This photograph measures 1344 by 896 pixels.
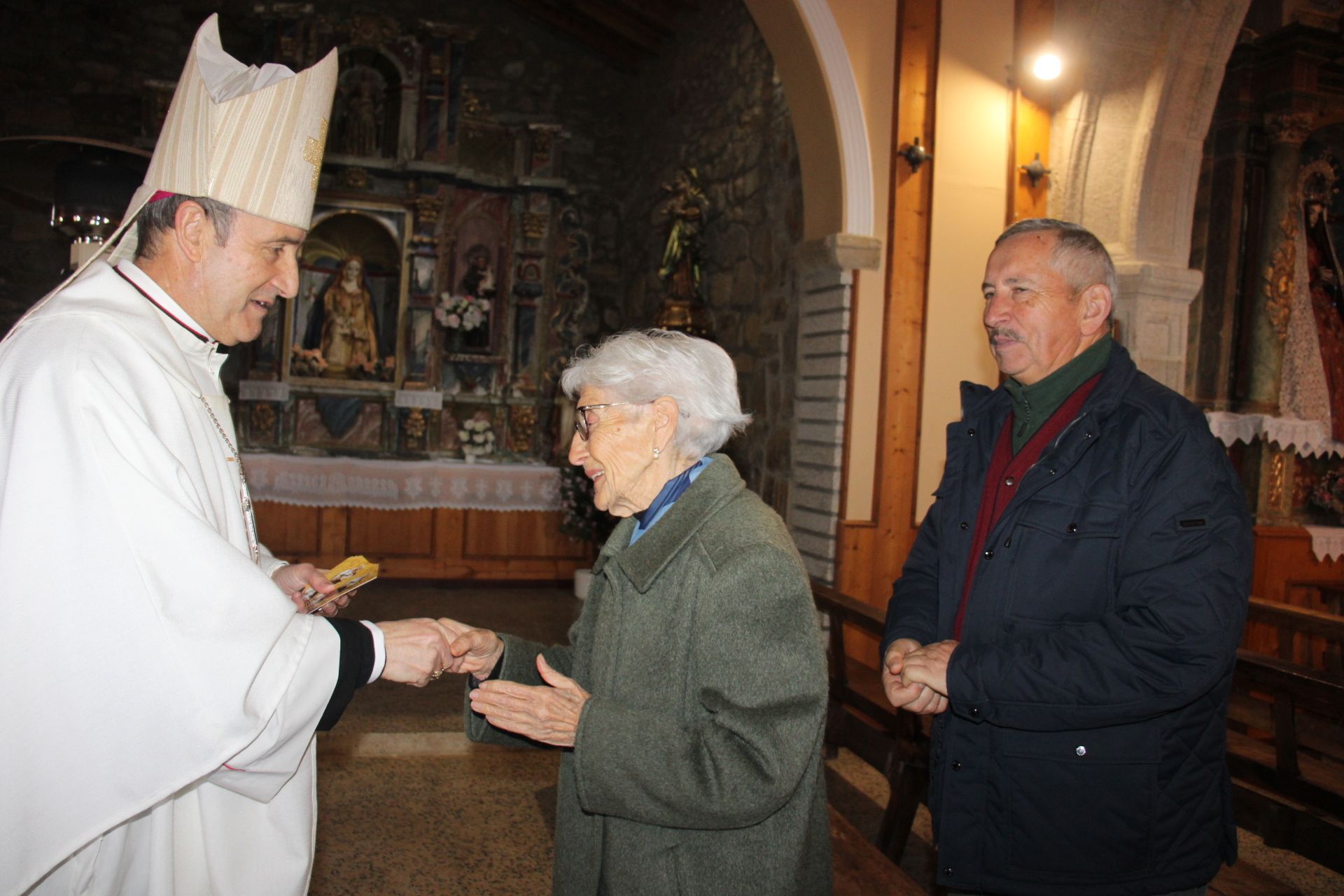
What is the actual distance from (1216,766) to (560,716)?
1.22 m

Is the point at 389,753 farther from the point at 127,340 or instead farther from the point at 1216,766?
the point at 1216,766

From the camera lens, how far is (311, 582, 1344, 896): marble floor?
313cm

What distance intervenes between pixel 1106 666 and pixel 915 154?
349 centimetres

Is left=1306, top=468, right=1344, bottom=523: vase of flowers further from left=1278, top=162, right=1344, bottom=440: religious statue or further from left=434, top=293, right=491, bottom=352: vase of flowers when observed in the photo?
left=434, top=293, right=491, bottom=352: vase of flowers

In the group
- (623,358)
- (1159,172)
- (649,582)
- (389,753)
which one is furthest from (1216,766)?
(1159,172)

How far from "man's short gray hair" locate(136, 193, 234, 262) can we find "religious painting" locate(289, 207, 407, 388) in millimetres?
6841

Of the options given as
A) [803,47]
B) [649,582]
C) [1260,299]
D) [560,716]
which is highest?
[803,47]

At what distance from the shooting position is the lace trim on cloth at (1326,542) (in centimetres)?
577

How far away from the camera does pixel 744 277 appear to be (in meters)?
6.45

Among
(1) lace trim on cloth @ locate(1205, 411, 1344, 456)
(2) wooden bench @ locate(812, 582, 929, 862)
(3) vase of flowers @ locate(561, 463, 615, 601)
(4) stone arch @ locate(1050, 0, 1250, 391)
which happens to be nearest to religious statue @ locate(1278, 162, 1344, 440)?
(1) lace trim on cloth @ locate(1205, 411, 1344, 456)

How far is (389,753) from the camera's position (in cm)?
412

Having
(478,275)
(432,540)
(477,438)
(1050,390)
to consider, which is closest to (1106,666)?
(1050,390)

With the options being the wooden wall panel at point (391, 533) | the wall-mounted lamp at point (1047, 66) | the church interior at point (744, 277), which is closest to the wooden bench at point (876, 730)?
the church interior at point (744, 277)

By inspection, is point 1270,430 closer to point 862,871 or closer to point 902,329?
point 902,329
